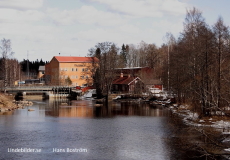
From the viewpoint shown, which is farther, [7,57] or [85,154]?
[7,57]

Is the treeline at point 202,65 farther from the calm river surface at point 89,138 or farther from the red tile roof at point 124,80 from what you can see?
the red tile roof at point 124,80

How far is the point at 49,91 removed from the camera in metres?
71.8

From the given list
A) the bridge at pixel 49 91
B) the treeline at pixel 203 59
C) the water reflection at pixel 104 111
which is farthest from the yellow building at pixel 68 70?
the treeline at pixel 203 59

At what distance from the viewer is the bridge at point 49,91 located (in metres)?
66.5

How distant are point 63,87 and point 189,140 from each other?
52526 mm

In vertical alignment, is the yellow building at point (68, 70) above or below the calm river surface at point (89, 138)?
above

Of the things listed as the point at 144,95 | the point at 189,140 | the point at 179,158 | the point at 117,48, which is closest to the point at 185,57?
the point at 189,140

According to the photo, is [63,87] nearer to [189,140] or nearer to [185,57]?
[185,57]

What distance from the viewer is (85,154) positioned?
19312 mm

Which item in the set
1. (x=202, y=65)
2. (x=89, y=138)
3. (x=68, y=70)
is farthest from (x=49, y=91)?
(x=89, y=138)

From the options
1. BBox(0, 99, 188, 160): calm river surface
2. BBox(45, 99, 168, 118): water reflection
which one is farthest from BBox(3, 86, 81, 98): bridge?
BBox(0, 99, 188, 160): calm river surface

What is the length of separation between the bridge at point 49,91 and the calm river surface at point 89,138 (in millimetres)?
33011

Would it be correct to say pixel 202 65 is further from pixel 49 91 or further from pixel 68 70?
pixel 68 70

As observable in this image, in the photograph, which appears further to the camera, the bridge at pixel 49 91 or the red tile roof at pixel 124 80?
the red tile roof at pixel 124 80
